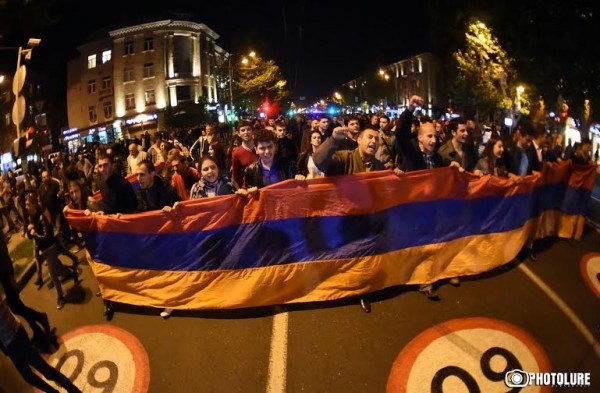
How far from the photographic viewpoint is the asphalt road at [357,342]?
4.03m

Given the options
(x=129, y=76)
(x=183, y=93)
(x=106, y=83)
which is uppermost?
(x=129, y=76)

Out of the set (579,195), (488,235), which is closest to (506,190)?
(488,235)

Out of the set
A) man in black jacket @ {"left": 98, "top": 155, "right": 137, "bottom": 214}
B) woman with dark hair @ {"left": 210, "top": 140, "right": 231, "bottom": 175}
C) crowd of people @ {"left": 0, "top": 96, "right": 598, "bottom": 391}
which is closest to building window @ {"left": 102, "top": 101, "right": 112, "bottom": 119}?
woman with dark hair @ {"left": 210, "top": 140, "right": 231, "bottom": 175}

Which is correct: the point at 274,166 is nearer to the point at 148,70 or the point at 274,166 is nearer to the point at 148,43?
the point at 148,70

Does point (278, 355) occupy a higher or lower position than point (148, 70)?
lower

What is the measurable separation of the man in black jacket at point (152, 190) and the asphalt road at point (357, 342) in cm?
144

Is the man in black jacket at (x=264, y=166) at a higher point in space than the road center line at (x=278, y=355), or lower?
higher

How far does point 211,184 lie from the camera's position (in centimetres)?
532

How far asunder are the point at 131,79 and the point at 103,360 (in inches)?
2012

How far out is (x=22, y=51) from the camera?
7.19 meters

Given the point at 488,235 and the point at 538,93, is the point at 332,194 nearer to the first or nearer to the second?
the point at 488,235

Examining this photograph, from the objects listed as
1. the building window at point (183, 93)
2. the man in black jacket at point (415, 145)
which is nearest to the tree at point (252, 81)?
the building window at point (183, 93)

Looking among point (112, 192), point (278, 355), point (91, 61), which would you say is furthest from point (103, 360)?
point (91, 61)

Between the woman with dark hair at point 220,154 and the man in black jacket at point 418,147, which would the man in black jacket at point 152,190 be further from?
the woman with dark hair at point 220,154
